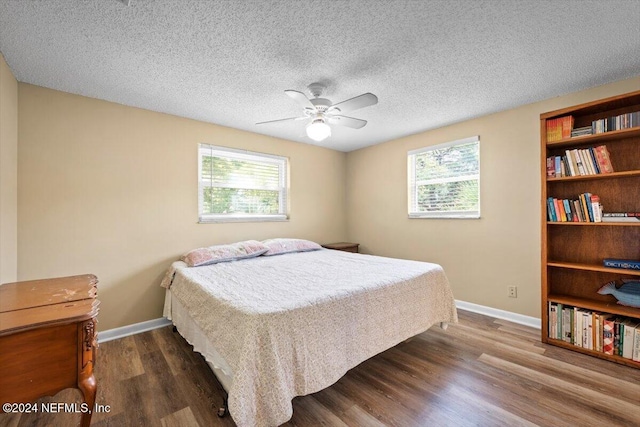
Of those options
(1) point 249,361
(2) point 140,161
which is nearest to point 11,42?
(2) point 140,161

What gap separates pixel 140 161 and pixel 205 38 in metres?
1.70

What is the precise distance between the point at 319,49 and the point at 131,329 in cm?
312

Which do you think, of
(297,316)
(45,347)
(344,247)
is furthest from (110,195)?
(344,247)

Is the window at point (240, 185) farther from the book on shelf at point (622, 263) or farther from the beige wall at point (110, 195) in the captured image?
the book on shelf at point (622, 263)

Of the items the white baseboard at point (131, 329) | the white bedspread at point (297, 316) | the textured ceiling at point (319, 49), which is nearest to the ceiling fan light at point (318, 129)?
the textured ceiling at point (319, 49)

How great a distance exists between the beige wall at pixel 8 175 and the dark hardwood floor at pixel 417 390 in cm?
102

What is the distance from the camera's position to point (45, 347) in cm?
120

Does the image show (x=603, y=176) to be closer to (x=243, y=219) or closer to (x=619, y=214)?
(x=619, y=214)

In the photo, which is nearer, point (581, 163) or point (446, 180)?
point (581, 163)

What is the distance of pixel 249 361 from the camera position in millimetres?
1330

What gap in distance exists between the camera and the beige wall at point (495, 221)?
9.29 feet

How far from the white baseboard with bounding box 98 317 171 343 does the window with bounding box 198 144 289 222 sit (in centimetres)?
119

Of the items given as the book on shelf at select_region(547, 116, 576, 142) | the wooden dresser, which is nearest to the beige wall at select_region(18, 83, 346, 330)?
the wooden dresser

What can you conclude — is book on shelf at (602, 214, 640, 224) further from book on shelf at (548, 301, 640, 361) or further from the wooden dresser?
the wooden dresser
